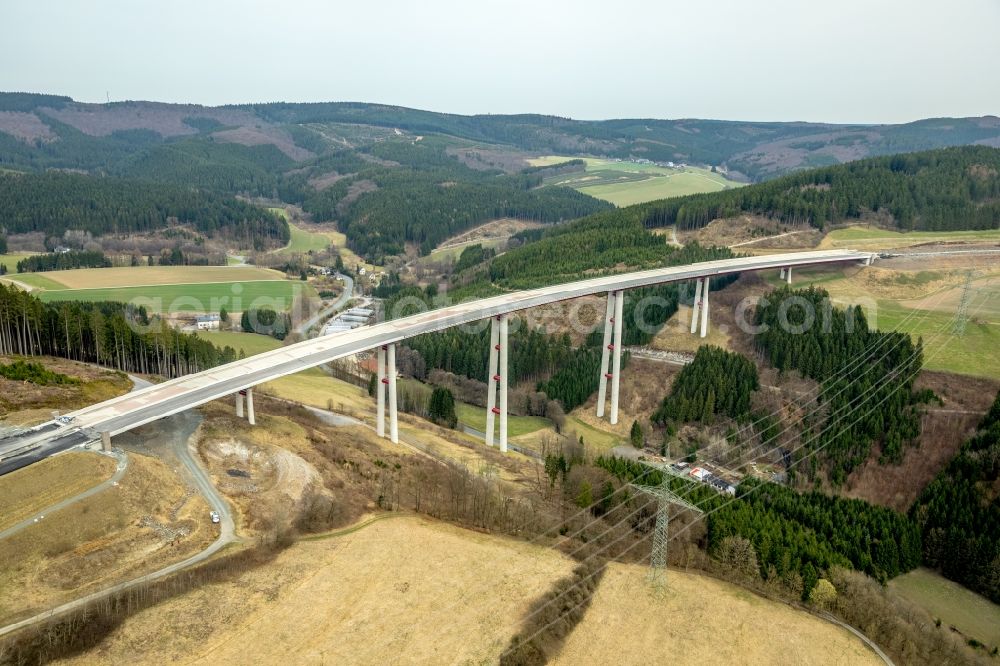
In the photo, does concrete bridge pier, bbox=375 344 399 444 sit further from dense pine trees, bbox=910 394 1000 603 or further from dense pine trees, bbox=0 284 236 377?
dense pine trees, bbox=910 394 1000 603

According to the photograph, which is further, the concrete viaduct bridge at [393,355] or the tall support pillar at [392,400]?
the tall support pillar at [392,400]

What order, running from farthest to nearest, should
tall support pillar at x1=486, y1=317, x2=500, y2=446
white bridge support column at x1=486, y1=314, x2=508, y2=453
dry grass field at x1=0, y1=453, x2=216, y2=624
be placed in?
tall support pillar at x1=486, y1=317, x2=500, y2=446
white bridge support column at x1=486, y1=314, x2=508, y2=453
dry grass field at x1=0, y1=453, x2=216, y2=624

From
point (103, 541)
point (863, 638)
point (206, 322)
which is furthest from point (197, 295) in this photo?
point (863, 638)

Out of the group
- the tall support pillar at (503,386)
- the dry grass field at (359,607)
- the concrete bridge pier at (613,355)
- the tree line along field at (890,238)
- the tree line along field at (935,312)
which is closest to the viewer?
the dry grass field at (359,607)

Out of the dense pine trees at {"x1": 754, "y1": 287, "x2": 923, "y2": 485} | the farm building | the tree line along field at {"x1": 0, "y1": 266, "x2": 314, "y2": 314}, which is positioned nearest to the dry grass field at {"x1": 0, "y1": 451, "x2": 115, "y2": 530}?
the dense pine trees at {"x1": 754, "y1": 287, "x2": 923, "y2": 485}

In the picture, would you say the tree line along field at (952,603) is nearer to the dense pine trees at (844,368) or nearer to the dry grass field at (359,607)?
the dense pine trees at (844,368)

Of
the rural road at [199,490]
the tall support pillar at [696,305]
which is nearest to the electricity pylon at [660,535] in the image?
the rural road at [199,490]

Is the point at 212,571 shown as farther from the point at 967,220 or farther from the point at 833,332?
the point at 967,220
